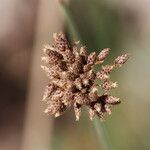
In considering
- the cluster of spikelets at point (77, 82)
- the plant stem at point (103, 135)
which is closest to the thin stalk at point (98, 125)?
the plant stem at point (103, 135)

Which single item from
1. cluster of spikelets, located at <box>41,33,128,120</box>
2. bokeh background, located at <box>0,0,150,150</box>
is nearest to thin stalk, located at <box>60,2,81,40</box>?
bokeh background, located at <box>0,0,150,150</box>

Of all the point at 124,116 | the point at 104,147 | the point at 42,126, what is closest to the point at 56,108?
the point at 104,147

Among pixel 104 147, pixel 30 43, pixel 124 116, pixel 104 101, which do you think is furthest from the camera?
pixel 30 43

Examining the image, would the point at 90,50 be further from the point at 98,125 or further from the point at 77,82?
the point at 77,82

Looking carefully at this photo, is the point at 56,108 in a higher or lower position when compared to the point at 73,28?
lower

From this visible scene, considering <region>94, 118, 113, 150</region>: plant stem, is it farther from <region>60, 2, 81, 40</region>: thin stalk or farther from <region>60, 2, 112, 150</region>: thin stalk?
<region>60, 2, 81, 40</region>: thin stalk

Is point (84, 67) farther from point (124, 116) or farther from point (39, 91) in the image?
point (39, 91)

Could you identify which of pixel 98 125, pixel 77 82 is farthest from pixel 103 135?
pixel 77 82

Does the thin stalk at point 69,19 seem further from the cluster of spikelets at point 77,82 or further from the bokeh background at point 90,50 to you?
the cluster of spikelets at point 77,82
